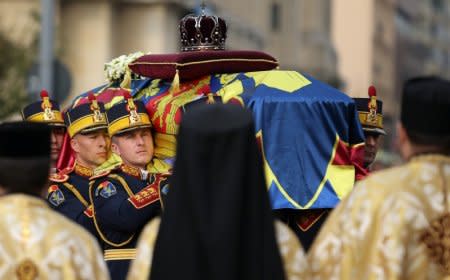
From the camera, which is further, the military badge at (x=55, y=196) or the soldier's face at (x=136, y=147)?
the military badge at (x=55, y=196)

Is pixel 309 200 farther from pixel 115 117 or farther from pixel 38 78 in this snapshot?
pixel 38 78

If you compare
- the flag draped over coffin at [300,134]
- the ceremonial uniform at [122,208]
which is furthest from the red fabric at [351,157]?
the ceremonial uniform at [122,208]

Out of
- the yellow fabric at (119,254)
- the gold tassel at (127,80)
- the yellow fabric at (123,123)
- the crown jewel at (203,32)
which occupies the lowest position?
the yellow fabric at (119,254)

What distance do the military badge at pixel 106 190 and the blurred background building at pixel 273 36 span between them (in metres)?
9.01

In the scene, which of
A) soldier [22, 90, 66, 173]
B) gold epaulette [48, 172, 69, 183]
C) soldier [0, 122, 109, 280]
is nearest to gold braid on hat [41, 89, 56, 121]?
soldier [22, 90, 66, 173]

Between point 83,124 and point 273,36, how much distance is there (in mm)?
50487

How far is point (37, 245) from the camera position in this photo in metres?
7.80

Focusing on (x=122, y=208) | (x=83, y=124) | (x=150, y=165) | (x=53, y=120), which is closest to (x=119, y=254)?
(x=122, y=208)

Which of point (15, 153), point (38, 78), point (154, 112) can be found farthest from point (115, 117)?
A: point (38, 78)

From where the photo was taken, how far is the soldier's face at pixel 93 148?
12062mm

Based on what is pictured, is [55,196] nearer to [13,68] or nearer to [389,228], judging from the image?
[389,228]

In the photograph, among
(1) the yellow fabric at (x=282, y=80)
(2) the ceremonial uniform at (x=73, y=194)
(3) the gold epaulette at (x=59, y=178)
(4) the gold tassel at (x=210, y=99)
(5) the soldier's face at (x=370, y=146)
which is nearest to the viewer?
(4) the gold tassel at (x=210, y=99)

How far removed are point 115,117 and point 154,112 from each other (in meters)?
0.25

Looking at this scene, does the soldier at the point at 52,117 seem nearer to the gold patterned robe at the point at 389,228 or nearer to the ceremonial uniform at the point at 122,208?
the ceremonial uniform at the point at 122,208
